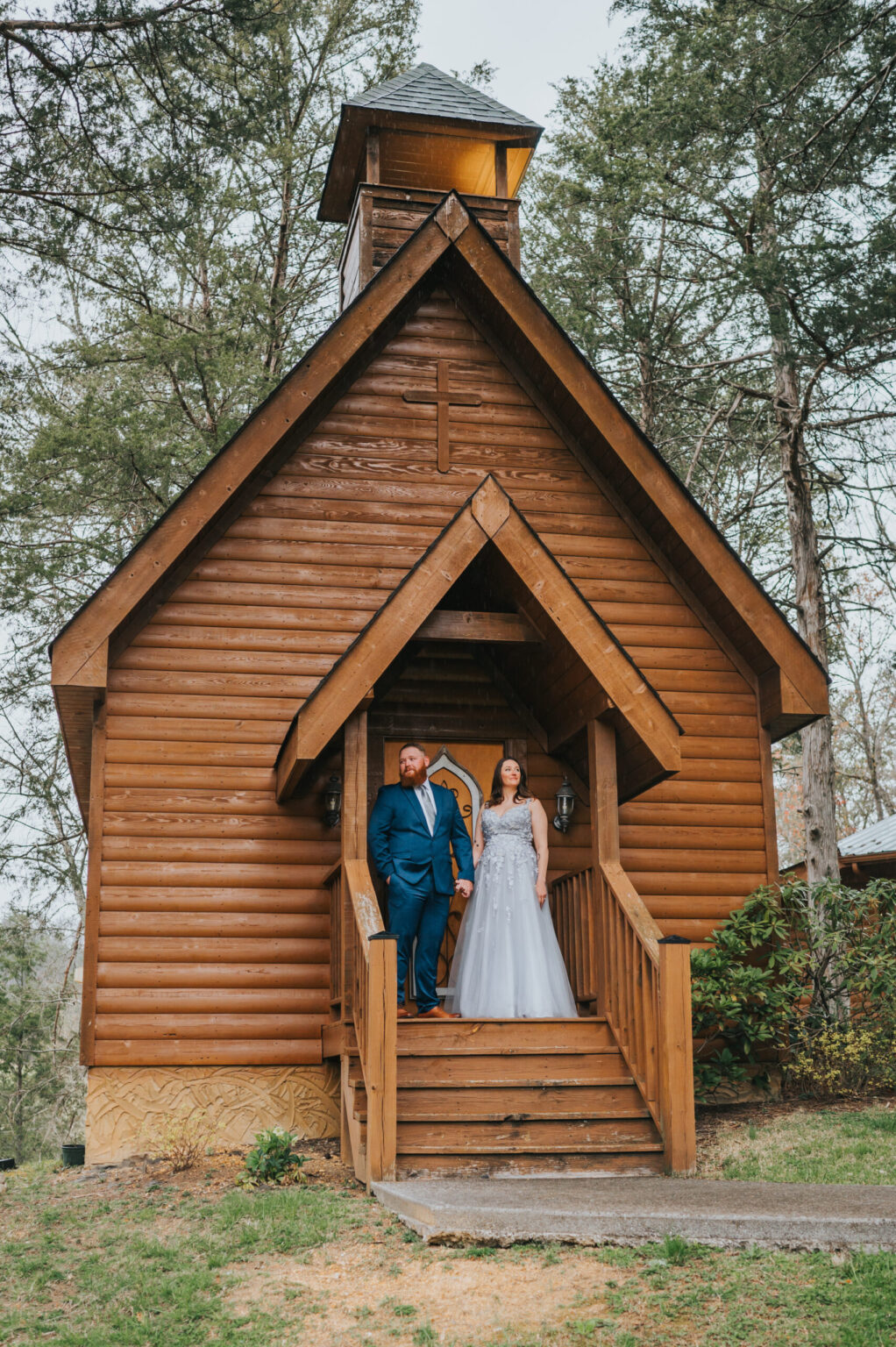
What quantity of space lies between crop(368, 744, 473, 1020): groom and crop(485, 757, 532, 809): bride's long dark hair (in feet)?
1.70

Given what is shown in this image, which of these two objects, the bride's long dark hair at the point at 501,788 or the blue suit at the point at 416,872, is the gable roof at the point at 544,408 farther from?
the blue suit at the point at 416,872

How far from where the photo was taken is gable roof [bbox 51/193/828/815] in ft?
30.1

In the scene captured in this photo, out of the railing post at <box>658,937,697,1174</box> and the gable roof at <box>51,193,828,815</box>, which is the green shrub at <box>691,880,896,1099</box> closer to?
the gable roof at <box>51,193,828,815</box>

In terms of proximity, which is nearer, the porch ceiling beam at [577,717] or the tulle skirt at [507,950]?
the porch ceiling beam at [577,717]

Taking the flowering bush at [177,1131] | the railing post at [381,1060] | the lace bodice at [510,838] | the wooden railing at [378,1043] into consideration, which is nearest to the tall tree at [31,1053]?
the flowering bush at [177,1131]

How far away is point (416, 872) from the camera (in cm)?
848

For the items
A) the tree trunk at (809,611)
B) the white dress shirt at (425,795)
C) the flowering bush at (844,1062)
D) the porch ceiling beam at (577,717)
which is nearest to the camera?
the porch ceiling beam at (577,717)

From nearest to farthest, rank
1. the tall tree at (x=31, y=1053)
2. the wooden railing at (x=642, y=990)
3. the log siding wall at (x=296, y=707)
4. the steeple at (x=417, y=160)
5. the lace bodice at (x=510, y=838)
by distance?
the wooden railing at (x=642, y=990) < the lace bodice at (x=510, y=838) < the log siding wall at (x=296, y=707) < the steeple at (x=417, y=160) < the tall tree at (x=31, y=1053)

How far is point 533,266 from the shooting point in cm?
2277

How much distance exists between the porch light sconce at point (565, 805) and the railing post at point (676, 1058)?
97.9 inches

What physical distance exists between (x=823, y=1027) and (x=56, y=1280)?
614 centimetres

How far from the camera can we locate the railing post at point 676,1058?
23.0ft

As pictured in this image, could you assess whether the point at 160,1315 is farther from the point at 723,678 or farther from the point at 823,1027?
the point at 723,678

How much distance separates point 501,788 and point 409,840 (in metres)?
1.42
